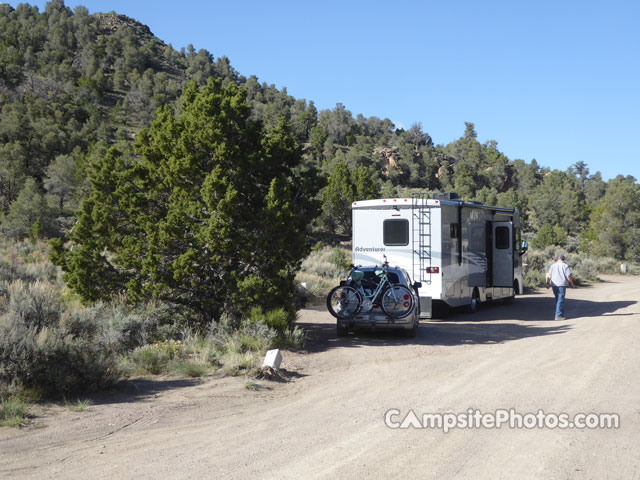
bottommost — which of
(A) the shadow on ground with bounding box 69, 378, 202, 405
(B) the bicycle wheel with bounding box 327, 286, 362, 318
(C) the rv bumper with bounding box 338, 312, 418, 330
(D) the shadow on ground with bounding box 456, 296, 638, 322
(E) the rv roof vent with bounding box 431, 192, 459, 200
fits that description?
(A) the shadow on ground with bounding box 69, 378, 202, 405

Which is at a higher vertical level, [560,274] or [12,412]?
[560,274]

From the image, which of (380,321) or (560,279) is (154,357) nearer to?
(380,321)

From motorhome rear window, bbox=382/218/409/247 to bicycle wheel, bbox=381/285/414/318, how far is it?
9.48 ft

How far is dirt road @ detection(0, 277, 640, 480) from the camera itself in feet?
14.5

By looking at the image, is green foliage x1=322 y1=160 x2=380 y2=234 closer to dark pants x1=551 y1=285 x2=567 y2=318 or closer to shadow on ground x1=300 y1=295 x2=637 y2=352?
shadow on ground x1=300 y1=295 x2=637 y2=352

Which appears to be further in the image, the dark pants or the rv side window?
the rv side window

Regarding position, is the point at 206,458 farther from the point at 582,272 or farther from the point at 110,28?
the point at 110,28

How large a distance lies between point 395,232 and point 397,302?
323 centimetres

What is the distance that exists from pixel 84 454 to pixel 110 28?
4449 inches

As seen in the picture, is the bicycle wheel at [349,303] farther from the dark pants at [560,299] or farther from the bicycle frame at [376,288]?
the dark pants at [560,299]

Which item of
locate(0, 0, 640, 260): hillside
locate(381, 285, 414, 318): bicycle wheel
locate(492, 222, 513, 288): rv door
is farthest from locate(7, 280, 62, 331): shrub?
locate(0, 0, 640, 260): hillside

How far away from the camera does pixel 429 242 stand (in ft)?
44.3

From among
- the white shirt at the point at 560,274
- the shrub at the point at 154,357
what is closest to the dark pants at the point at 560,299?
the white shirt at the point at 560,274

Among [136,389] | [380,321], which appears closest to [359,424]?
[136,389]
